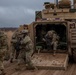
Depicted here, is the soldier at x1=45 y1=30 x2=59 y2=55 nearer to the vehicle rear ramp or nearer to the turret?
the vehicle rear ramp

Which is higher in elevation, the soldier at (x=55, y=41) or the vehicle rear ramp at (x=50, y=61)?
the soldier at (x=55, y=41)

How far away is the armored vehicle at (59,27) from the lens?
47.8 ft

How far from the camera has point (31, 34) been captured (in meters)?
15.2

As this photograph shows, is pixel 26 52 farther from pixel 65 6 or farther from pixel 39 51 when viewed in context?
pixel 65 6

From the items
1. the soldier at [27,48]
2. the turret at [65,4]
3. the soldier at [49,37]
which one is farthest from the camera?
the turret at [65,4]

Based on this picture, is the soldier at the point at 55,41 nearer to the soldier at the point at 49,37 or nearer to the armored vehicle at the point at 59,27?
the soldier at the point at 49,37

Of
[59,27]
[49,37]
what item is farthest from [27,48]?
[59,27]

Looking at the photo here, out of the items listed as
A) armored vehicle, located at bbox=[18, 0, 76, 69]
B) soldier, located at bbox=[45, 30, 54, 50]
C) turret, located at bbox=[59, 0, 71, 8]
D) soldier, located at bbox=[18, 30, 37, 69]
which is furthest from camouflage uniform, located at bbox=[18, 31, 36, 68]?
turret, located at bbox=[59, 0, 71, 8]

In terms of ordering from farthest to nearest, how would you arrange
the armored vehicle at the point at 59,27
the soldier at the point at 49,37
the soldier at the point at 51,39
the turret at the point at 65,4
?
the turret at the point at 65,4 < the soldier at the point at 49,37 < the soldier at the point at 51,39 < the armored vehicle at the point at 59,27

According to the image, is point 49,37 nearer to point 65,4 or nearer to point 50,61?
point 50,61

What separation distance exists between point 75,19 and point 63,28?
29.8 inches

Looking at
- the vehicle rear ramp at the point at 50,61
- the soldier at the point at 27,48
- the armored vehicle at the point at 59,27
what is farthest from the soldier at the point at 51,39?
the soldier at the point at 27,48

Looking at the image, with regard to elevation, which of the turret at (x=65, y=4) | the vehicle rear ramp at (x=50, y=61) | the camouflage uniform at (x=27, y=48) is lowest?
the vehicle rear ramp at (x=50, y=61)

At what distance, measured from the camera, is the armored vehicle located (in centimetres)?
1456
